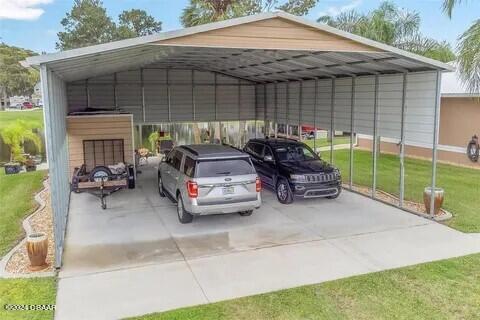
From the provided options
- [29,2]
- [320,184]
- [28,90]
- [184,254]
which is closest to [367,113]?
[320,184]

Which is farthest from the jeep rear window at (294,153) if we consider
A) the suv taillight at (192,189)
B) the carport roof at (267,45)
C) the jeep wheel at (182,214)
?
the suv taillight at (192,189)

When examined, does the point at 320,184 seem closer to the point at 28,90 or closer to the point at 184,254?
the point at 184,254

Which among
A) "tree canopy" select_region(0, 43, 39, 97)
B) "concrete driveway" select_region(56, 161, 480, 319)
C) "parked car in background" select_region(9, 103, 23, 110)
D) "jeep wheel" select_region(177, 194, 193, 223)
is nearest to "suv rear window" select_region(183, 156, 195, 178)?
"jeep wheel" select_region(177, 194, 193, 223)

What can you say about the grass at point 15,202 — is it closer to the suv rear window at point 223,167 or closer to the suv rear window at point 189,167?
the suv rear window at point 189,167

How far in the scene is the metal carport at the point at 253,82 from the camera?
7.45 metres

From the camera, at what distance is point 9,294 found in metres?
6.03

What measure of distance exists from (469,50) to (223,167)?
8232 mm

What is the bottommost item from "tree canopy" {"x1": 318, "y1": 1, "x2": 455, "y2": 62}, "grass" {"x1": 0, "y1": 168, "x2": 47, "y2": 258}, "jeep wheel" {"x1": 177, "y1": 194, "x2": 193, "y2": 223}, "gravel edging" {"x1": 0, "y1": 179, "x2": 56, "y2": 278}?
"gravel edging" {"x1": 0, "y1": 179, "x2": 56, "y2": 278}

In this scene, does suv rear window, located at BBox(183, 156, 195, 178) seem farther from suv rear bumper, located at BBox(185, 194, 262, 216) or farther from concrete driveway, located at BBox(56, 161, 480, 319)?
concrete driveway, located at BBox(56, 161, 480, 319)

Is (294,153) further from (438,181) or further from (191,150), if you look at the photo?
(438,181)

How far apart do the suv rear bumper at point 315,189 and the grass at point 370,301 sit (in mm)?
4037

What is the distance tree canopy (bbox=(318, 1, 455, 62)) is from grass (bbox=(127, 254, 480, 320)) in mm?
14143

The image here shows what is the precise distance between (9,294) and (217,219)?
4.60 m

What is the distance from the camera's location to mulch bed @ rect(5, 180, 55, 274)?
6.98 metres
